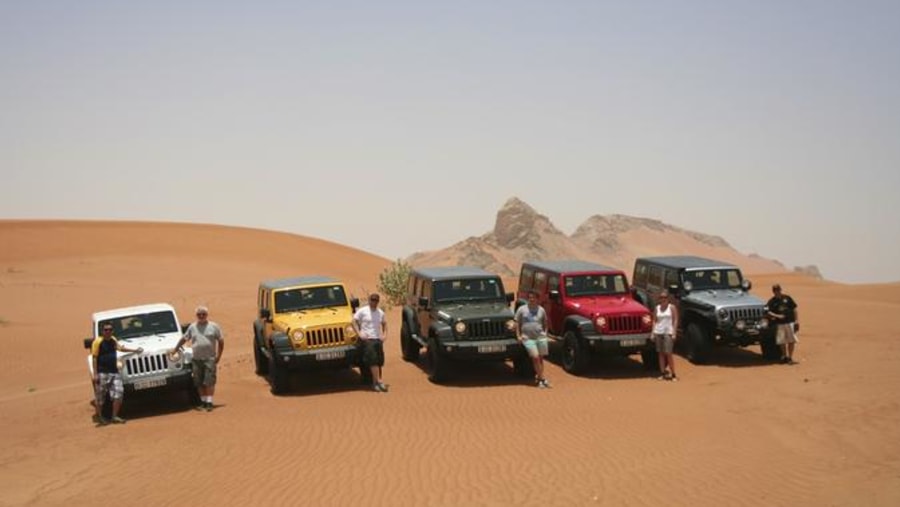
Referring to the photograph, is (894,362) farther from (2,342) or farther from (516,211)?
(516,211)

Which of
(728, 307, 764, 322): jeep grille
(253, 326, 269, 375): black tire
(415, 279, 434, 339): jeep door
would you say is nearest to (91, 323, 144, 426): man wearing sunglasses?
(253, 326, 269, 375): black tire

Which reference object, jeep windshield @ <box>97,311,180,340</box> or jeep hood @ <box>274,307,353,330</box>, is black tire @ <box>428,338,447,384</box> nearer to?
jeep hood @ <box>274,307,353,330</box>

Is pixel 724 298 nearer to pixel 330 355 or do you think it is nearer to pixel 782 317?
pixel 782 317

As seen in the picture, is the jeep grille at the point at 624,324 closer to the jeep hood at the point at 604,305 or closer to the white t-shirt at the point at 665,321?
the jeep hood at the point at 604,305

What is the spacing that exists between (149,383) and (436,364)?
5.07 metres

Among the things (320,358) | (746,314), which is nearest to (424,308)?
(320,358)

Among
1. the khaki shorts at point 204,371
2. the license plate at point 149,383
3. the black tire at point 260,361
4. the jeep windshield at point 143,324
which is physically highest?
the jeep windshield at point 143,324

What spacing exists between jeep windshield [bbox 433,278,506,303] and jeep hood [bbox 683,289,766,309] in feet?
13.7

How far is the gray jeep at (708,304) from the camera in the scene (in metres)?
16.4

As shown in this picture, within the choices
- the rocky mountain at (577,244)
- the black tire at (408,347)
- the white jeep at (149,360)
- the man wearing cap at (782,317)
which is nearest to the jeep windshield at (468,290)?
the black tire at (408,347)

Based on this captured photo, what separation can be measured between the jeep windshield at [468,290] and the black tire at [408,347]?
6.86 feet

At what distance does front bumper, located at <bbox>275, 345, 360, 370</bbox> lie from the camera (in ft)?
47.0

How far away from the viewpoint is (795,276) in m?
49.9

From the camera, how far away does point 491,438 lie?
1127cm
